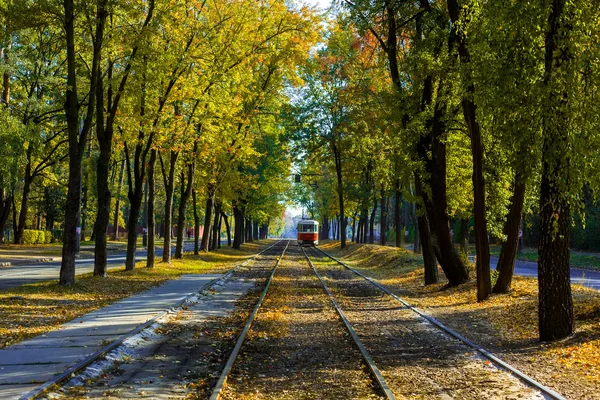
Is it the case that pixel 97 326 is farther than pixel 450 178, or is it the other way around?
pixel 450 178

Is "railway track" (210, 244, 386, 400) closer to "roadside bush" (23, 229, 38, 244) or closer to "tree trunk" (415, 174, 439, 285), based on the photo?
"tree trunk" (415, 174, 439, 285)

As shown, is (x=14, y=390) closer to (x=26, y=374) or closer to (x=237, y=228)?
(x=26, y=374)

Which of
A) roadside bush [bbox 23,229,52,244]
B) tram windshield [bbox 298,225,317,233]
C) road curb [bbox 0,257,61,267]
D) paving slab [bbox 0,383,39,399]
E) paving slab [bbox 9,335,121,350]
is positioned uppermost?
tram windshield [bbox 298,225,317,233]

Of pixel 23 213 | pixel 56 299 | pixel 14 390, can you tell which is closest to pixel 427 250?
pixel 56 299

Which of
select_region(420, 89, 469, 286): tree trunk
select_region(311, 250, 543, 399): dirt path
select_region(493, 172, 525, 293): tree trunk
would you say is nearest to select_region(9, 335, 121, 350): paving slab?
select_region(311, 250, 543, 399): dirt path

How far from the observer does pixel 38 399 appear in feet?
21.4

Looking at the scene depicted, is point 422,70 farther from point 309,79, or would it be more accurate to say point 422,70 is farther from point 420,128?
point 309,79

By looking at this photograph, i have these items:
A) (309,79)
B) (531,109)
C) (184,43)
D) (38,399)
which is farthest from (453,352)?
(309,79)

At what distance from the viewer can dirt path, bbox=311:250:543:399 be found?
24.4ft

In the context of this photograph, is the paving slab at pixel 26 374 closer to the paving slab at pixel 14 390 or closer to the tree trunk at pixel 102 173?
the paving slab at pixel 14 390

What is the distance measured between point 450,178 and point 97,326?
585 inches

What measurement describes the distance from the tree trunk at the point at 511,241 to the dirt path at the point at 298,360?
4.68 meters

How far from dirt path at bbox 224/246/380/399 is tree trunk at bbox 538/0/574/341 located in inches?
139

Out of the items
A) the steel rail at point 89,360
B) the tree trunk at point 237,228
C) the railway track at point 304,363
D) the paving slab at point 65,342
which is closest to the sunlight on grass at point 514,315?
the railway track at point 304,363
